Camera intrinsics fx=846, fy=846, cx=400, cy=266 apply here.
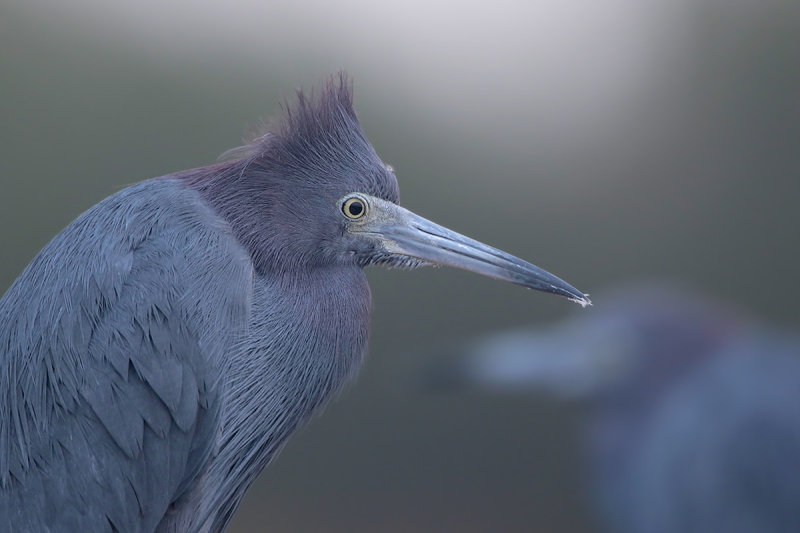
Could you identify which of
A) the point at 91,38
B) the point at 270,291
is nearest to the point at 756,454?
the point at 270,291

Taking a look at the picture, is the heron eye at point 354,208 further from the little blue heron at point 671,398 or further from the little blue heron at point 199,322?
the little blue heron at point 671,398

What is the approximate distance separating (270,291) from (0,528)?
75 cm

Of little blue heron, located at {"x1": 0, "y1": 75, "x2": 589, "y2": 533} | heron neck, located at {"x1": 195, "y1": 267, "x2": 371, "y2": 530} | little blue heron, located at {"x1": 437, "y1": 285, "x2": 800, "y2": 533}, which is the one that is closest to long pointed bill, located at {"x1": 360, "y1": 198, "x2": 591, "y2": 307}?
little blue heron, located at {"x1": 0, "y1": 75, "x2": 589, "y2": 533}

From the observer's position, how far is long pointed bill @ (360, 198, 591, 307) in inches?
83.8

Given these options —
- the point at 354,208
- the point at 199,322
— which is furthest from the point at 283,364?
the point at 354,208

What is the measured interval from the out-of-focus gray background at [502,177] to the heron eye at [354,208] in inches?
86.7

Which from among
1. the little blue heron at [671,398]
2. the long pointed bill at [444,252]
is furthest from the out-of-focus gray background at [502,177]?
the long pointed bill at [444,252]

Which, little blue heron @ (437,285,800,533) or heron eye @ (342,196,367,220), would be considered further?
little blue heron @ (437,285,800,533)

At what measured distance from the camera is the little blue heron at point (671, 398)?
3539 millimetres

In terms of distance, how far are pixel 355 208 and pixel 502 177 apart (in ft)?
8.21

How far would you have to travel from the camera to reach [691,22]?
4371 millimetres

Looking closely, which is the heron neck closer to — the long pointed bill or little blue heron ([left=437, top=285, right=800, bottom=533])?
the long pointed bill

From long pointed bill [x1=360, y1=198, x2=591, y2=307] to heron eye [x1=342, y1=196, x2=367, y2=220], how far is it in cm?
3

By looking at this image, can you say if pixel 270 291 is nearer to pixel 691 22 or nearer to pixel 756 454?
pixel 756 454
